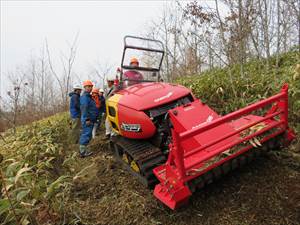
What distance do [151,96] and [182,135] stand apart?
4.47 feet

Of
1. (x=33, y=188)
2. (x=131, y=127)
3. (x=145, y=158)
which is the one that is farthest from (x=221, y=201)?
(x=33, y=188)

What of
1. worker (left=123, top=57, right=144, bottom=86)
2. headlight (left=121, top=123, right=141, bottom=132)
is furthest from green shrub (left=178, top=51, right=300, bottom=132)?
headlight (left=121, top=123, right=141, bottom=132)

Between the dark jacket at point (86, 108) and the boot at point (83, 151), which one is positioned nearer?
the boot at point (83, 151)

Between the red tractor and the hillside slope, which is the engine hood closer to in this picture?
the red tractor

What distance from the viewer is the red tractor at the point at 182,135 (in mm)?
2895

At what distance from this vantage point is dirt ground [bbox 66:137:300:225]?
2.96m

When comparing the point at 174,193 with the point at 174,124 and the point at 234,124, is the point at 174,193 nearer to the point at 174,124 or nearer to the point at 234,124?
the point at 174,124

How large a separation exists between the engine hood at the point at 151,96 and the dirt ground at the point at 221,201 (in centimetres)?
115

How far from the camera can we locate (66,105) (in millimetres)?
13586

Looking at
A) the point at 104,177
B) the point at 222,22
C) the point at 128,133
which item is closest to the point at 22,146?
the point at 104,177

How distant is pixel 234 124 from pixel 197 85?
11.3 ft

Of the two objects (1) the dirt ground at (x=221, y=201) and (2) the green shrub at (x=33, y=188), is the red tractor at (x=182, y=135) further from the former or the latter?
(2) the green shrub at (x=33, y=188)

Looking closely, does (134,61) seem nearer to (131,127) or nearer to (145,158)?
(131,127)

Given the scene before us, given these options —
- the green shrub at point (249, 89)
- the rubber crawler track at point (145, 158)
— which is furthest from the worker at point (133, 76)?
the green shrub at point (249, 89)
